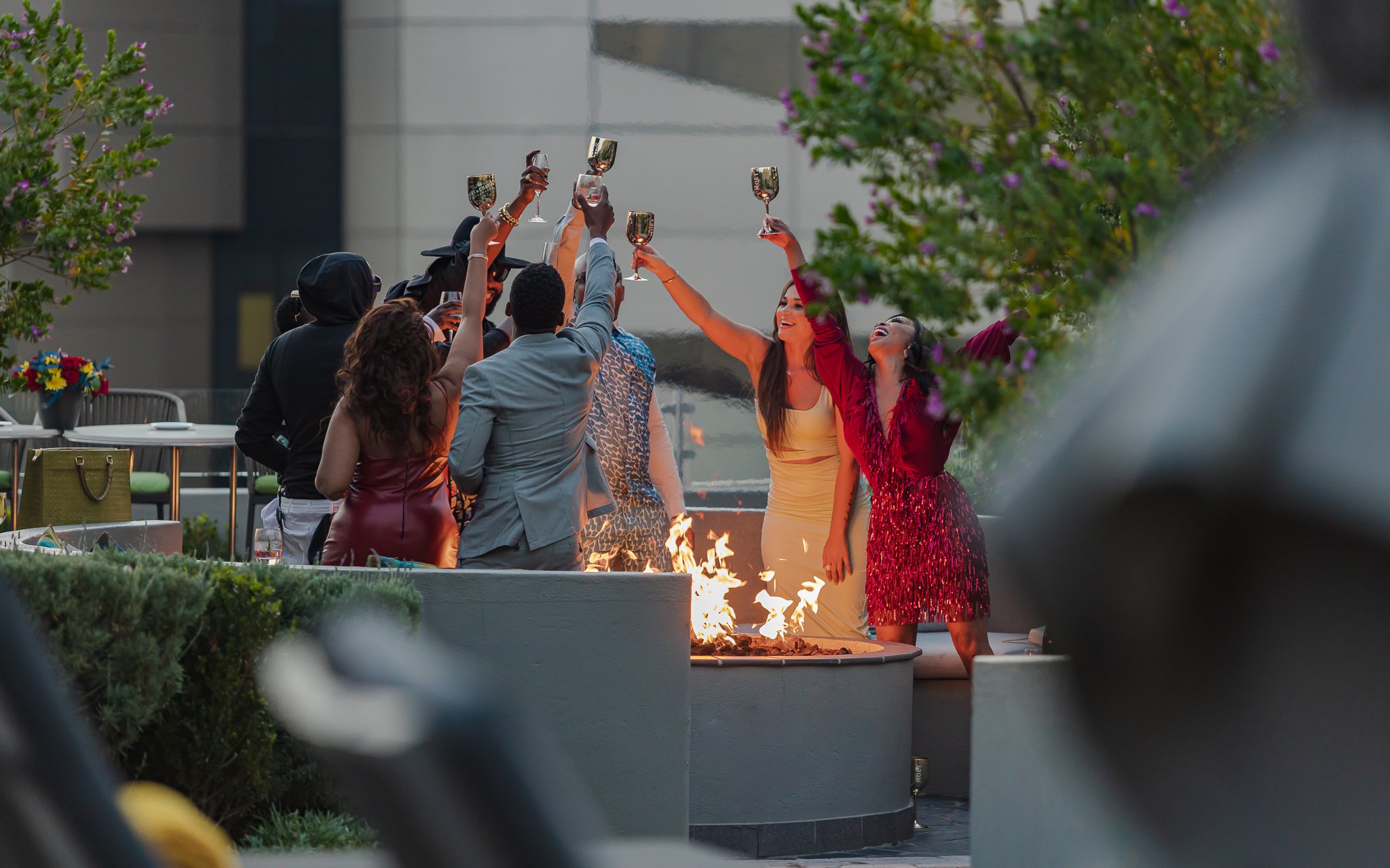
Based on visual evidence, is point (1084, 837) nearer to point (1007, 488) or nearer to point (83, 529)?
point (1007, 488)

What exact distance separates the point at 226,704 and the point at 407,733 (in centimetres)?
390

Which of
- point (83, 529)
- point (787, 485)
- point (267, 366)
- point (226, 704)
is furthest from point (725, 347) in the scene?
point (226, 704)

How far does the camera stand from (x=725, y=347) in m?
7.64

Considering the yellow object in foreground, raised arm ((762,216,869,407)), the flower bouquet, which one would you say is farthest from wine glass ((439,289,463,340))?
the yellow object in foreground

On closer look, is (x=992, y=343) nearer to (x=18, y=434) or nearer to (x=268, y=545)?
(x=268, y=545)

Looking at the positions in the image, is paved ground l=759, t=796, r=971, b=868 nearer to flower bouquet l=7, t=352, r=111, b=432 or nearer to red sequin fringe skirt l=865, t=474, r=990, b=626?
red sequin fringe skirt l=865, t=474, r=990, b=626

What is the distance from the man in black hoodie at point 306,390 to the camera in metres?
6.02

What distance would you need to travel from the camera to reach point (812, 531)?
7.67 m

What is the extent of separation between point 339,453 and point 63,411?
23.8 ft

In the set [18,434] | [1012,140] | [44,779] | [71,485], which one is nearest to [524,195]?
[1012,140]

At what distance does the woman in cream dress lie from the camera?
7.43m

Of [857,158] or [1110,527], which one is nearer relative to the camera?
[1110,527]

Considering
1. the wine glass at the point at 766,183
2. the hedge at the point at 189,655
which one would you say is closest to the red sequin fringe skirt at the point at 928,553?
the wine glass at the point at 766,183

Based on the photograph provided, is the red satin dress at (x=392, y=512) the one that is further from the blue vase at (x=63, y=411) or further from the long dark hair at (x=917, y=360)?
the blue vase at (x=63, y=411)
